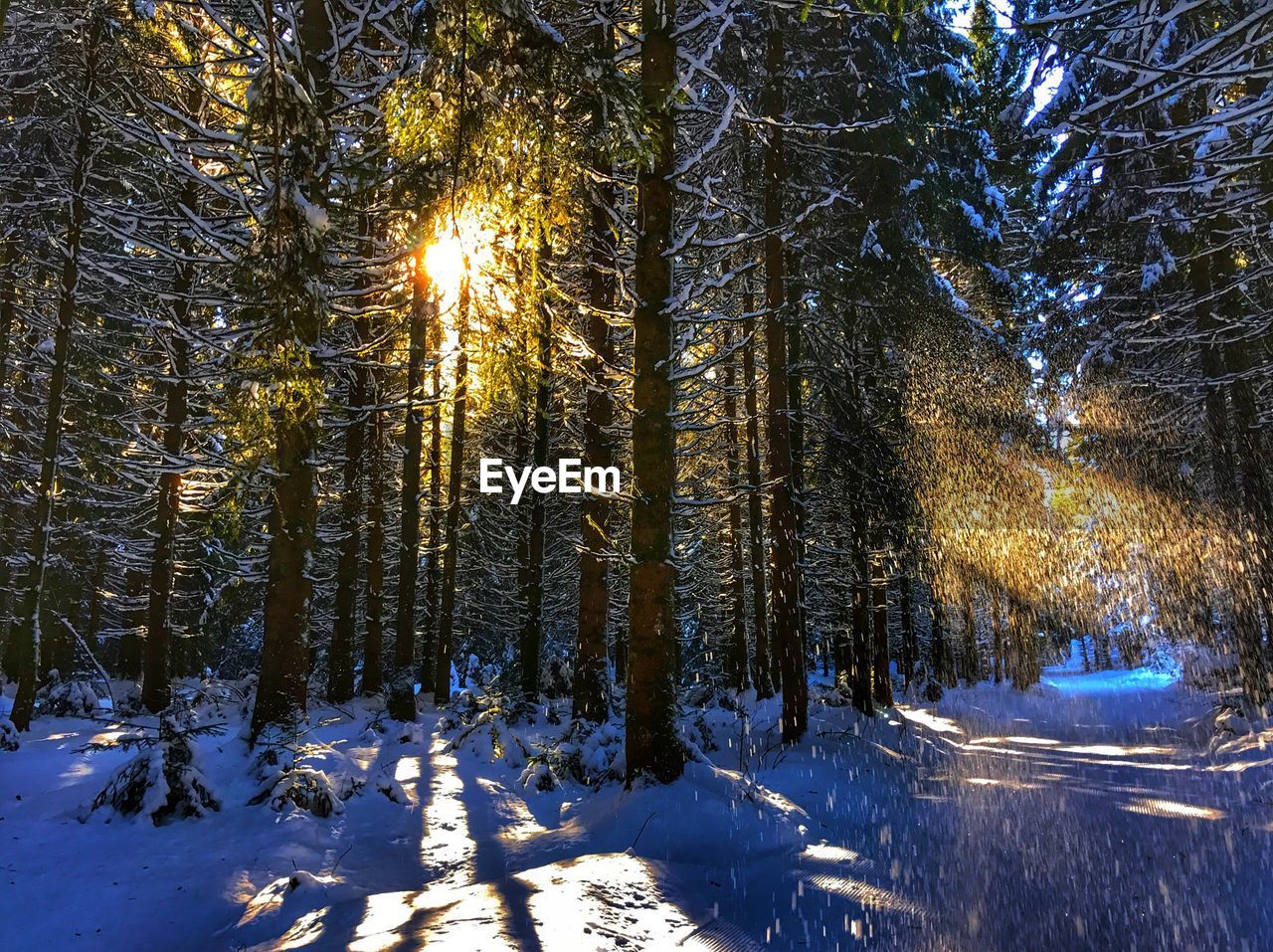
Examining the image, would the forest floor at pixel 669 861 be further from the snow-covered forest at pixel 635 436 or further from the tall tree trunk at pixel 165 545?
the tall tree trunk at pixel 165 545

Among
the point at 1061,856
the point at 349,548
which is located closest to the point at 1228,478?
the point at 1061,856

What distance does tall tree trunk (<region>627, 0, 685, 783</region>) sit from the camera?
6660mm

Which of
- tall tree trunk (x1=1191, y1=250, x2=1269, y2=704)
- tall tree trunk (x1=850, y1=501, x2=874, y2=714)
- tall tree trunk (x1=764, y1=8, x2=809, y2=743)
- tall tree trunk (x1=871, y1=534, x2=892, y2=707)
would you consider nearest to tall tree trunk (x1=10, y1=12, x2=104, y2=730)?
tall tree trunk (x1=764, y1=8, x2=809, y2=743)

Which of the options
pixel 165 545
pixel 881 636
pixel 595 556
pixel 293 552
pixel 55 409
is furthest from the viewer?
pixel 881 636

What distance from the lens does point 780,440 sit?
11.3m

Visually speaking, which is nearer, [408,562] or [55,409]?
[55,409]

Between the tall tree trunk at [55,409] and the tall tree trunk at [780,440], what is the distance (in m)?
10.4

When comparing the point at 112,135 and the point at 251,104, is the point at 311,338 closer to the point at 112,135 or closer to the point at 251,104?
the point at 251,104

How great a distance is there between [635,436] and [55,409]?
10019mm

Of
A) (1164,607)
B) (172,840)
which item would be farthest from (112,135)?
(1164,607)

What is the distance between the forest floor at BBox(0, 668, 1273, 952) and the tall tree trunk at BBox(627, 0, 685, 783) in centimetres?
63

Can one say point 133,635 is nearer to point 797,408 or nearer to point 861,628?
point 797,408

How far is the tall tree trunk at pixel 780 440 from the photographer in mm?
10930

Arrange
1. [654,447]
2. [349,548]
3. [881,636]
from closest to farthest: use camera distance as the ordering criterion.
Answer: [654,447] → [349,548] → [881,636]
